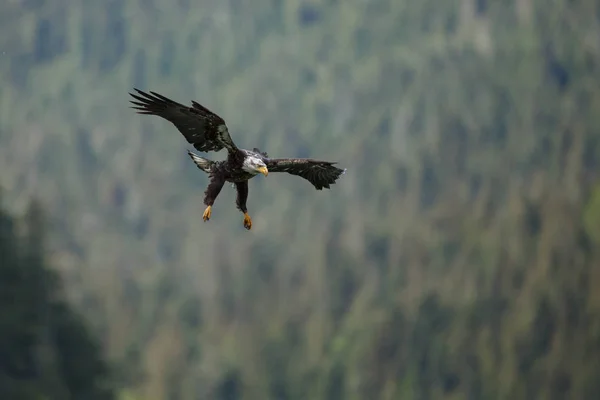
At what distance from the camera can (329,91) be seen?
11975cm

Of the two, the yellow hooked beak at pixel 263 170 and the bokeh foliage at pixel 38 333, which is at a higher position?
the bokeh foliage at pixel 38 333

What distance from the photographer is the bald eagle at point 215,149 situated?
11773 millimetres

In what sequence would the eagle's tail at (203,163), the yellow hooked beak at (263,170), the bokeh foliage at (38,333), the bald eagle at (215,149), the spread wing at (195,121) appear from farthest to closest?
the bokeh foliage at (38,333) → the eagle's tail at (203,163) → the spread wing at (195,121) → the bald eagle at (215,149) → the yellow hooked beak at (263,170)

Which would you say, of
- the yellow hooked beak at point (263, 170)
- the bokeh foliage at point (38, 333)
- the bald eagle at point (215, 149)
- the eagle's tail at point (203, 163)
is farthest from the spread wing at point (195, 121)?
the bokeh foliage at point (38, 333)

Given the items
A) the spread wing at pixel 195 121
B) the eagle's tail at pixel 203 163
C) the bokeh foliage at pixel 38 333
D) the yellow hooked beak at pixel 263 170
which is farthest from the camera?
the bokeh foliage at pixel 38 333

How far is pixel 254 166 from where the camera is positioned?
11.5 m

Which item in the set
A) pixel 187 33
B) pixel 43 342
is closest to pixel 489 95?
pixel 187 33

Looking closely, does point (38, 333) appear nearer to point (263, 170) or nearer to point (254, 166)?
point (254, 166)

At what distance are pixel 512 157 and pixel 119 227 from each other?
37.5 metres

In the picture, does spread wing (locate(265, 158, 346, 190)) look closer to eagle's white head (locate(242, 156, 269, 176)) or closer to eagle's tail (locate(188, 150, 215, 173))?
eagle's white head (locate(242, 156, 269, 176))

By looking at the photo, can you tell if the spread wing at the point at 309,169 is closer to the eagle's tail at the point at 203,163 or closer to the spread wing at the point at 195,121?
the spread wing at the point at 195,121

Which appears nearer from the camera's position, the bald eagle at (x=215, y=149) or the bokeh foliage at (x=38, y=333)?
the bald eagle at (x=215, y=149)

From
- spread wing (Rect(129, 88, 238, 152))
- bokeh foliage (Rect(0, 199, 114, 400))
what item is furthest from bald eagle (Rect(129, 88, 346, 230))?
bokeh foliage (Rect(0, 199, 114, 400))

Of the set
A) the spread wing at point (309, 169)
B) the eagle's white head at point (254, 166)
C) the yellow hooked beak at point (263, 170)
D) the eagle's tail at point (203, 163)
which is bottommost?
the yellow hooked beak at point (263, 170)
